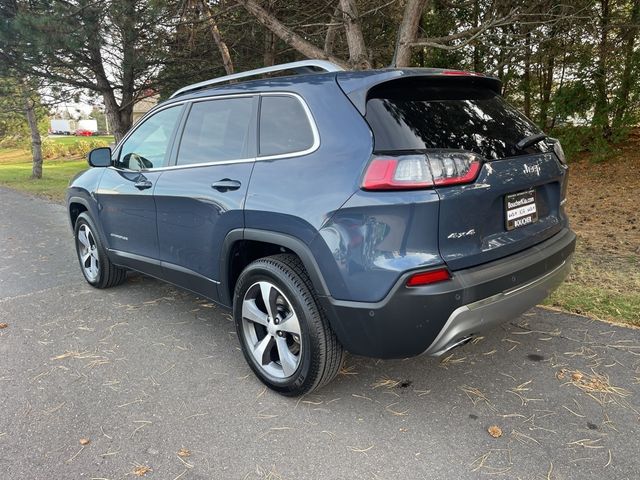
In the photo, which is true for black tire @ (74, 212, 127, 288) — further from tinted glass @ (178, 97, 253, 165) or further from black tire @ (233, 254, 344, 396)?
black tire @ (233, 254, 344, 396)

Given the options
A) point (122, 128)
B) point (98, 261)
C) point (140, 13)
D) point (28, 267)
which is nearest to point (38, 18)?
point (140, 13)

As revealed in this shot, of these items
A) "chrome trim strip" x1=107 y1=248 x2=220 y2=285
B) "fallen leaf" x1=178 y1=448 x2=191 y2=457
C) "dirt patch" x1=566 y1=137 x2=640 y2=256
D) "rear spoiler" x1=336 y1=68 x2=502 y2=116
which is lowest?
"fallen leaf" x1=178 y1=448 x2=191 y2=457

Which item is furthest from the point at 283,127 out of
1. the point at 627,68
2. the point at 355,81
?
the point at 627,68

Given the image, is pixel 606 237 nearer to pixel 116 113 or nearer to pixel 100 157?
pixel 100 157

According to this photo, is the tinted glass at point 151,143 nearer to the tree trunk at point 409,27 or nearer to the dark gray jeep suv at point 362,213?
the dark gray jeep suv at point 362,213

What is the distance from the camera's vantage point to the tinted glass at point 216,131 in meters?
3.25

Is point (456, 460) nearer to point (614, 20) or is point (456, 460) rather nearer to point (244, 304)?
point (244, 304)

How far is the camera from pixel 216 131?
346 cm

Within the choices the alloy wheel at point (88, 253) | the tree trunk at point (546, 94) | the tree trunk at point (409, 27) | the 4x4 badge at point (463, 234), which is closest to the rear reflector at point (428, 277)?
the 4x4 badge at point (463, 234)

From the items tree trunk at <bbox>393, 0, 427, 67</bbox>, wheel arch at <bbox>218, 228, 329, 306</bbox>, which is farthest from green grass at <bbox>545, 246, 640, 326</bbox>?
tree trunk at <bbox>393, 0, 427, 67</bbox>

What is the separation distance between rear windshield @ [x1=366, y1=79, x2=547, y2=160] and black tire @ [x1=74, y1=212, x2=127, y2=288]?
338 centimetres

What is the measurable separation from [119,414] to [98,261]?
244cm

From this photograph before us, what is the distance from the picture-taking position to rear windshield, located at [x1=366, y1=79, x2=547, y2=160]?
2.52 metres

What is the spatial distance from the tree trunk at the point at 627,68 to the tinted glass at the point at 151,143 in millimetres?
9324
